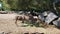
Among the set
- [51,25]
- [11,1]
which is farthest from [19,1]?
[51,25]

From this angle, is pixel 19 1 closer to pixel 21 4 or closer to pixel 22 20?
pixel 21 4

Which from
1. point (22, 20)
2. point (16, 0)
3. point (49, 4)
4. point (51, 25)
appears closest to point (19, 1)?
point (16, 0)

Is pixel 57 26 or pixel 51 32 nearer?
pixel 51 32

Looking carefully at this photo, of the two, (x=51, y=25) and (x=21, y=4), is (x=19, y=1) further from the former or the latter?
(x=51, y=25)

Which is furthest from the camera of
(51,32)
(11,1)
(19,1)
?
(11,1)

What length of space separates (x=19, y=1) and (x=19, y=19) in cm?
607

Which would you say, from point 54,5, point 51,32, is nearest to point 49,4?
point 54,5

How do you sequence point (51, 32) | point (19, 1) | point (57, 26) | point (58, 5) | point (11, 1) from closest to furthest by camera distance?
point (51, 32)
point (57, 26)
point (58, 5)
point (19, 1)
point (11, 1)

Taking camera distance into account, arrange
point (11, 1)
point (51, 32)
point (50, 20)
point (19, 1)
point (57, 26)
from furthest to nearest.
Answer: point (11, 1)
point (19, 1)
point (50, 20)
point (57, 26)
point (51, 32)

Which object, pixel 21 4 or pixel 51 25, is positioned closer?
pixel 51 25

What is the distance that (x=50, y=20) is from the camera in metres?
12.5

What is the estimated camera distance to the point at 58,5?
569 inches

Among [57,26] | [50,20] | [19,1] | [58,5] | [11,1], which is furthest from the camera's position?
[11,1]

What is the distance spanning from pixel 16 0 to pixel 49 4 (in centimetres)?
443
